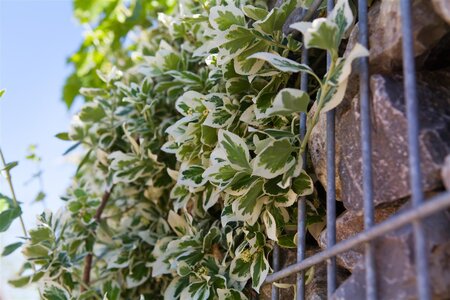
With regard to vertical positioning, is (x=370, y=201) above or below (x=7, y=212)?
above

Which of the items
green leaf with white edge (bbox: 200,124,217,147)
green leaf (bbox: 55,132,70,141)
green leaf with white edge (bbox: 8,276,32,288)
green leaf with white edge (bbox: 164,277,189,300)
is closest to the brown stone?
green leaf with white edge (bbox: 200,124,217,147)

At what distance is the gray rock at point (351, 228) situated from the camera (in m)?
0.77

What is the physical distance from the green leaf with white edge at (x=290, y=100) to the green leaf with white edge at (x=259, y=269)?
312mm

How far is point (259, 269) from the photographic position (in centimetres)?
98

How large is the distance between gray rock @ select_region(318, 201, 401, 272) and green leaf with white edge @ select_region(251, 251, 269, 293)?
0.13 meters

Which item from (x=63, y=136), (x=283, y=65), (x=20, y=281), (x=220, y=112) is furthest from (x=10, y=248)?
(x=283, y=65)

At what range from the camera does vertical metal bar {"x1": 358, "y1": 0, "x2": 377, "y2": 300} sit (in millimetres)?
651

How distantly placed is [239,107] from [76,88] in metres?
1.15

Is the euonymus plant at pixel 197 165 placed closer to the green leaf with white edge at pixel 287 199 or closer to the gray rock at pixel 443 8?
the green leaf with white edge at pixel 287 199

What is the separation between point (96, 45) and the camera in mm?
2012

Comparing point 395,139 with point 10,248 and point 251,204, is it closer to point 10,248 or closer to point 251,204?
point 251,204

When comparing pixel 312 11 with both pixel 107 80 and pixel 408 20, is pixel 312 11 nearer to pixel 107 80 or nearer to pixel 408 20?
pixel 408 20

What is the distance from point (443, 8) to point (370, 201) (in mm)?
248

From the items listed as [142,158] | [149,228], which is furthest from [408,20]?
[149,228]
